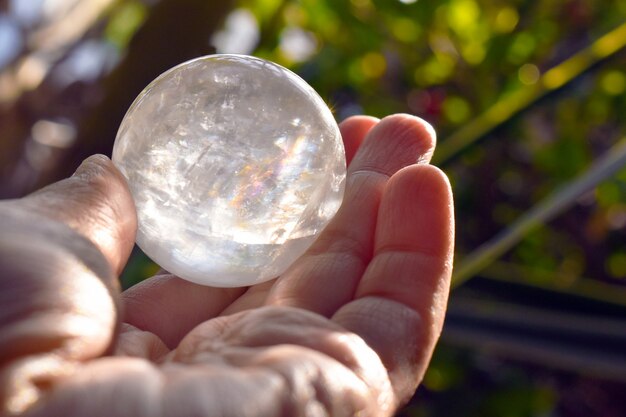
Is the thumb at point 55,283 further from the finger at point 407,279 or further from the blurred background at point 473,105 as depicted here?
the blurred background at point 473,105

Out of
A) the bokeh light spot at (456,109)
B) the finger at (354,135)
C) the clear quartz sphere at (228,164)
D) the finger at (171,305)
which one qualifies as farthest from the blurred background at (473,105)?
the clear quartz sphere at (228,164)

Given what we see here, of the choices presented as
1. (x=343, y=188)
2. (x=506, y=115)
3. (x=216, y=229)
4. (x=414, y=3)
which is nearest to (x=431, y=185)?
(x=343, y=188)

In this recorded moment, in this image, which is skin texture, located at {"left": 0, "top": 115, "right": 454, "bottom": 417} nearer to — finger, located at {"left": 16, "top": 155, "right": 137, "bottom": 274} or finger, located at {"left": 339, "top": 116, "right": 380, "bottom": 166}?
finger, located at {"left": 16, "top": 155, "right": 137, "bottom": 274}

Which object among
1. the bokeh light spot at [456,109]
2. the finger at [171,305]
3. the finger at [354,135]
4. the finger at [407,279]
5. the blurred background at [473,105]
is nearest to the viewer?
the finger at [407,279]

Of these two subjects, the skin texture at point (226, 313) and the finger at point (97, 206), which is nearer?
the skin texture at point (226, 313)

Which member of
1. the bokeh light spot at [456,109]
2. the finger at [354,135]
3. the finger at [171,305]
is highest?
the finger at [354,135]

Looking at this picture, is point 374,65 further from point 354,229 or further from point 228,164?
point 228,164

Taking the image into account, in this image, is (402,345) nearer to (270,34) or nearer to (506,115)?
(506,115)

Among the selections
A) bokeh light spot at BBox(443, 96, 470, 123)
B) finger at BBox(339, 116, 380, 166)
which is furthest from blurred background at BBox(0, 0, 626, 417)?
finger at BBox(339, 116, 380, 166)

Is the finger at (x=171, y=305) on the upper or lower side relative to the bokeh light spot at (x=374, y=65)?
upper
